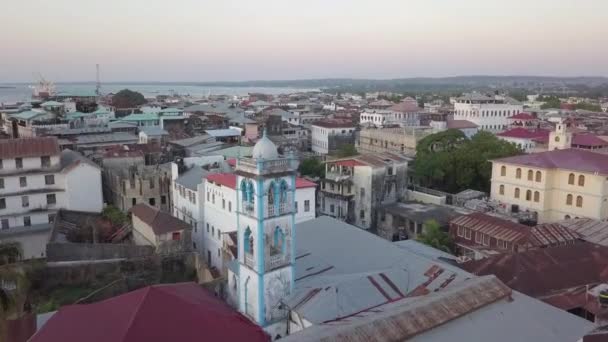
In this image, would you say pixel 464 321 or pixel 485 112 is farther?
pixel 485 112

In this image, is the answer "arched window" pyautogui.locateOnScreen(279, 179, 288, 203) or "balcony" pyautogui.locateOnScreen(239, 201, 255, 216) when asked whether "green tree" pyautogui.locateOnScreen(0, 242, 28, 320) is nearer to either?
"balcony" pyautogui.locateOnScreen(239, 201, 255, 216)

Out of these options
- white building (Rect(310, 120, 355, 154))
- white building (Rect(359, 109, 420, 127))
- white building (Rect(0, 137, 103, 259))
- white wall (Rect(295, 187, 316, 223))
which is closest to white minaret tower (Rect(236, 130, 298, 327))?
white wall (Rect(295, 187, 316, 223))

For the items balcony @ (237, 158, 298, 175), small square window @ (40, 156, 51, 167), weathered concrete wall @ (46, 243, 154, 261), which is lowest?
weathered concrete wall @ (46, 243, 154, 261)

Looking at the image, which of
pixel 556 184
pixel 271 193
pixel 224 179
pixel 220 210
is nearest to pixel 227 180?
pixel 224 179

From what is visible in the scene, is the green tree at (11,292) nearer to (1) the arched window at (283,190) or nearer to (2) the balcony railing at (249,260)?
(2) the balcony railing at (249,260)

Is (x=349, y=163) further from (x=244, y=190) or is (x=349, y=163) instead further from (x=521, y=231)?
(x=244, y=190)

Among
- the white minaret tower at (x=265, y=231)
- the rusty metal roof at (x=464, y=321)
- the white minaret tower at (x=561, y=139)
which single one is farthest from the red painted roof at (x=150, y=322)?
the white minaret tower at (x=561, y=139)
